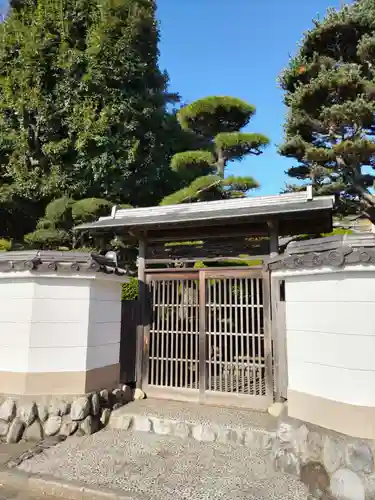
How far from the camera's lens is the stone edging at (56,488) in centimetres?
330

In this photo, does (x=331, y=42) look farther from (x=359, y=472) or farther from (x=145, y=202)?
(x=359, y=472)

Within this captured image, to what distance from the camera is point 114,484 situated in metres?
3.49

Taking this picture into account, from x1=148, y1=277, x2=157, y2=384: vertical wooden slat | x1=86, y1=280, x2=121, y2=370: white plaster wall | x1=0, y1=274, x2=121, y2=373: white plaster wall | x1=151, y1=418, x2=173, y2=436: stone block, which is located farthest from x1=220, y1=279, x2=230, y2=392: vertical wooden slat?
x1=0, y1=274, x2=121, y2=373: white plaster wall

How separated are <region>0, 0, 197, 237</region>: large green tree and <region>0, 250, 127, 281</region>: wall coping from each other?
8.74 meters

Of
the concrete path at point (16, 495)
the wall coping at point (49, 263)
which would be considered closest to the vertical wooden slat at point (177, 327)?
the wall coping at point (49, 263)

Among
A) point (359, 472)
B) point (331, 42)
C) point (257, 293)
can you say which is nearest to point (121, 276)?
point (257, 293)

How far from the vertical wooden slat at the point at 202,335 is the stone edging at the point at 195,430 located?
952 mm

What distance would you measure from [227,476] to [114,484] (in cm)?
115

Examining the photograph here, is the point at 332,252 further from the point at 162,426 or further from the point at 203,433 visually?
the point at 162,426

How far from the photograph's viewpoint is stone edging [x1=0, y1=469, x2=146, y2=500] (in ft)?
10.8

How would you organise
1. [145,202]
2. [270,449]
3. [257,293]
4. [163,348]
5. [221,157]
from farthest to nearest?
[145,202]
[221,157]
[163,348]
[257,293]
[270,449]

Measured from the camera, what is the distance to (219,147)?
10062 millimetres

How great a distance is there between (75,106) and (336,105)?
925 centimetres

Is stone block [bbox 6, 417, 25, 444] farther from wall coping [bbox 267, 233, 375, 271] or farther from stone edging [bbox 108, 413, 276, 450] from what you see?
wall coping [bbox 267, 233, 375, 271]
